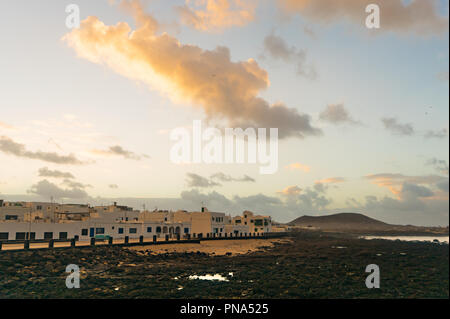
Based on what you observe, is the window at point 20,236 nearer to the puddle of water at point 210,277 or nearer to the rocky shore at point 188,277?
the rocky shore at point 188,277

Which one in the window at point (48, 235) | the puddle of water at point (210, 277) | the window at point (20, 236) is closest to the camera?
the puddle of water at point (210, 277)

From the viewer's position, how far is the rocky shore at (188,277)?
31.9 m

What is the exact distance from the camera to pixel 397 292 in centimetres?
3575

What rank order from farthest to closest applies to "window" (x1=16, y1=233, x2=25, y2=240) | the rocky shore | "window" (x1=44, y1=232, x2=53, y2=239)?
"window" (x1=44, y1=232, x2=53, y2=239) < "window" (x1=16, y1=233, x2=25, y2=240) < the rocky shore

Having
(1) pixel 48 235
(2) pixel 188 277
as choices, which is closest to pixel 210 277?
(2) pixel 188 277

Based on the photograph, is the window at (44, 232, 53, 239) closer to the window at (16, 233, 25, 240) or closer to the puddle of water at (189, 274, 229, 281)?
the window at (16, 233, 25, 240)

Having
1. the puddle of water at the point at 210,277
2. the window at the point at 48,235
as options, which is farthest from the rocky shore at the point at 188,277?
the window at the point at 48,235

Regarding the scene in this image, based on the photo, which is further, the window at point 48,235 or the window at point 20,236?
the window at point 48,235

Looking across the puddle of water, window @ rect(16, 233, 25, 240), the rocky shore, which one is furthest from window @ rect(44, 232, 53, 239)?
the puddle of water

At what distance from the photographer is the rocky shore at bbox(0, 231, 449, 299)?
105ft
